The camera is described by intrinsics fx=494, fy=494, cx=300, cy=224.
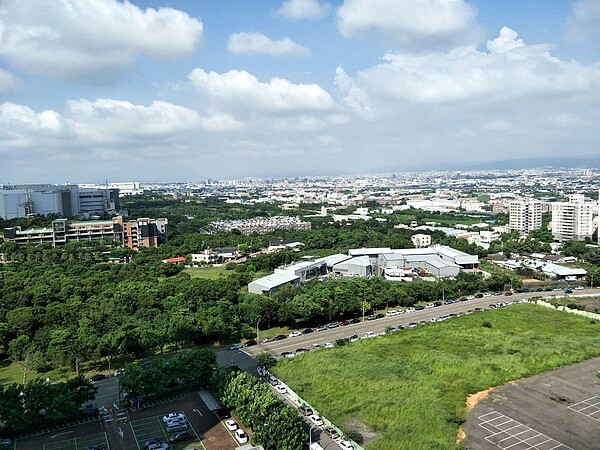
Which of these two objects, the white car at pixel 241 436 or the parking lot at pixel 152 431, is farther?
the parking lot at pixel 152 431

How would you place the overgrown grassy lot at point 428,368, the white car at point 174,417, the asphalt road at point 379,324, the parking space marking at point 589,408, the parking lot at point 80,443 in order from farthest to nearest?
the asphalt road at point 379,324
the parking space marking at point 589,408
the white car at point 174,417
the overgrown grassy lot at point 428,368
the parking lot at point 80,443

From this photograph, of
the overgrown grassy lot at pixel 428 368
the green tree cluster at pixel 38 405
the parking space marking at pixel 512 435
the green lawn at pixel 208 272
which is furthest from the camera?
the green lawn at pixel 208 272

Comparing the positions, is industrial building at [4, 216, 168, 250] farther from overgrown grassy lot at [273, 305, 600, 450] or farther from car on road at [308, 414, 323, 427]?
car on road at [308, 414, 323, 427]

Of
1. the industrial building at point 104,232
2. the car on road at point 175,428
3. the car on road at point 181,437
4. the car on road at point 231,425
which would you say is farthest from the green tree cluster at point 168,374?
the industrial building at point 104,232

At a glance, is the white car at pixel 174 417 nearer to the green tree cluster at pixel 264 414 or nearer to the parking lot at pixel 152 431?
the parking lot at pixel 152 431

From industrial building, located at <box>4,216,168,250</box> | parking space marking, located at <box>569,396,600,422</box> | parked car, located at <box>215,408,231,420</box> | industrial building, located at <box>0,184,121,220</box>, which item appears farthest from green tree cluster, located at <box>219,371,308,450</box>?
industrial building, located at <box>0,184,121,220</box>

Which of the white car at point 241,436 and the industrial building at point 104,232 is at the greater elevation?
the industrial building at point 104,232

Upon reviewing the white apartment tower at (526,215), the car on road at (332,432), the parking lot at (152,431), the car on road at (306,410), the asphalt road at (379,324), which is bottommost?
the asphalt road at (379,324)

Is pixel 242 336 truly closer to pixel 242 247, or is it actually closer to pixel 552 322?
pixel 552 322
